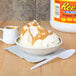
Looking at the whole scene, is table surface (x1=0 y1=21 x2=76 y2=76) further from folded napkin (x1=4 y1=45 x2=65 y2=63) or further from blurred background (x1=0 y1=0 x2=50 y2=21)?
blurred background (x1=0 y1=0 x2=50 y2=21)

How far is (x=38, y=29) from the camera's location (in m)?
0.81

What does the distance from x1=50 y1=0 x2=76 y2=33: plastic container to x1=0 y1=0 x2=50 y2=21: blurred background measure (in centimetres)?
20

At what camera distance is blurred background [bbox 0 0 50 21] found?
135 centimetres

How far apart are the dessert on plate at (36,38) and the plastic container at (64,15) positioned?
1.06 feet

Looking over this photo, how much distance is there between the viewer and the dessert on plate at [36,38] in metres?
0.77

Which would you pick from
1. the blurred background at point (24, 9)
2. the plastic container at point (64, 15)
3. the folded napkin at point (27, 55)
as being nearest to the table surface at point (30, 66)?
the folded napkin at point (27, 55)

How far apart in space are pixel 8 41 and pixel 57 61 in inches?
11.1

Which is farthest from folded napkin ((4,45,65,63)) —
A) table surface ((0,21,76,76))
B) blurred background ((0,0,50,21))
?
blurred background ((0,0,50,21))

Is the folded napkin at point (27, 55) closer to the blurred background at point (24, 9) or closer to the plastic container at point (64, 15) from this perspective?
the plastic container at point (64, 15)

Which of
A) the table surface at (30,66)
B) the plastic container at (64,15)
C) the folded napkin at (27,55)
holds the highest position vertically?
the plastic container at (64,15)

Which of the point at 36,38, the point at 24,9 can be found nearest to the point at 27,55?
the point at 36,38

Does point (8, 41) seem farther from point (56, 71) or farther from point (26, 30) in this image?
point (56, 71)

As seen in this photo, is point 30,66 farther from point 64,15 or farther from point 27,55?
point 64,15

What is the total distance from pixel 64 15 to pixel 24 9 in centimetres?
35
